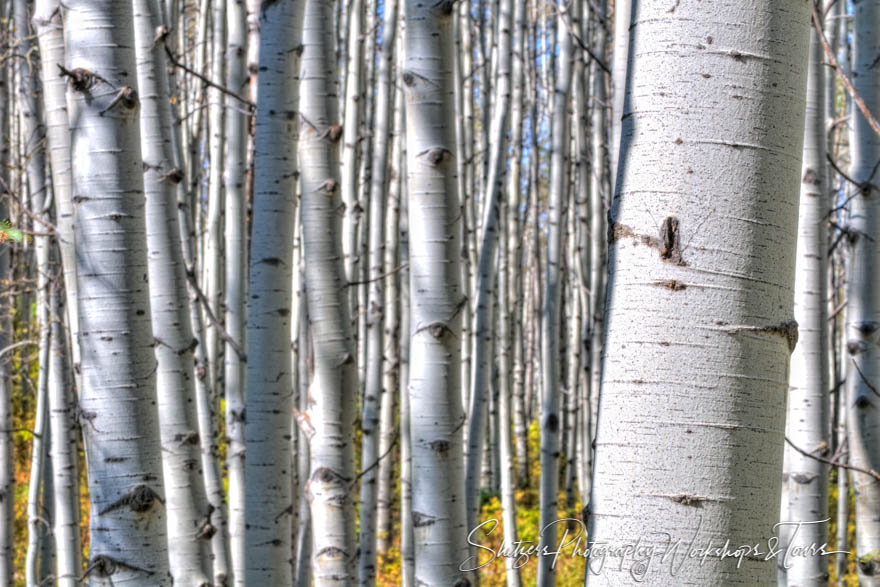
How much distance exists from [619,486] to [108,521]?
1.11m

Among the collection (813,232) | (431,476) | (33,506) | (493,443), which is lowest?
(493,443)

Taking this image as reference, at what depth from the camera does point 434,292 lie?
187 centimetres

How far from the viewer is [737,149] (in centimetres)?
75

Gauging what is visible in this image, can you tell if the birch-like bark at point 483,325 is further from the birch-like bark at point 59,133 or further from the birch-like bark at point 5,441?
the birch-like bark at point 5,441

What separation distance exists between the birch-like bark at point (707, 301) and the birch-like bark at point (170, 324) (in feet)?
4.87

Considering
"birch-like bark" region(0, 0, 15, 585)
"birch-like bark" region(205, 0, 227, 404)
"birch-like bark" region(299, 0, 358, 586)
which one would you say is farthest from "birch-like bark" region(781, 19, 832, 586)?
"birch-like bark" region(205, 0, 227, 404)

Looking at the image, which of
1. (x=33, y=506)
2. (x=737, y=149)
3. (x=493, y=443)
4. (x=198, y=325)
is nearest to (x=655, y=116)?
(x=737, y=149)

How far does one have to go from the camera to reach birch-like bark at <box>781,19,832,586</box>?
2.03 m

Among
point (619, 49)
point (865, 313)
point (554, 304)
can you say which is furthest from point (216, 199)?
point (865, 313)

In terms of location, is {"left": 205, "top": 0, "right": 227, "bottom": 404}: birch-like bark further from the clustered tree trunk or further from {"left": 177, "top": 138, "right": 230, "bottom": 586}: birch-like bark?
{"left": 177, "top": 138, "right": 230, "bottom": 586}: birch-like bark

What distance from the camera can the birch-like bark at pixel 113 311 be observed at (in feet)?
4.95

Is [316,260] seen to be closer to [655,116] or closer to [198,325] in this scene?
[655,116]

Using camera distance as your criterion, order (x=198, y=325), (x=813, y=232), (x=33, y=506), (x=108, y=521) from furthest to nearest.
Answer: (x=33, y=506) < (x=198, y=325) < (x=813, y=232) < (x=108, y=521)

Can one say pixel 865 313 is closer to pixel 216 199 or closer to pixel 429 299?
pixel 429 299
